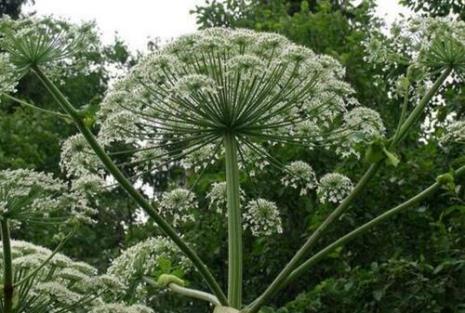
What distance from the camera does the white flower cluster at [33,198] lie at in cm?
309

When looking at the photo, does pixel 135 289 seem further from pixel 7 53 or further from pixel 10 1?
pixel 10 1

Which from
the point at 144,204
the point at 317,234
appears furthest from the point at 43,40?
the point at 317,234

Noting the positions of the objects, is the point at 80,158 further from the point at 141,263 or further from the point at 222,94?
the point at 222,94

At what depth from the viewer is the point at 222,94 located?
3.47 meters

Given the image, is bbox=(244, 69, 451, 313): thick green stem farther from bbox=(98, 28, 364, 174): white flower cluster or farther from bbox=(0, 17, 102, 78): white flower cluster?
bbox=(0, 17, 102, 78): white flower cluster

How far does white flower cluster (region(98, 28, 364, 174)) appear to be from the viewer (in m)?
3.43

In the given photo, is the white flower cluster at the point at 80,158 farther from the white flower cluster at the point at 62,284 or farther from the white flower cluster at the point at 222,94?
the white flower cluster at the point at 62,284

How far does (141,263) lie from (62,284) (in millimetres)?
300

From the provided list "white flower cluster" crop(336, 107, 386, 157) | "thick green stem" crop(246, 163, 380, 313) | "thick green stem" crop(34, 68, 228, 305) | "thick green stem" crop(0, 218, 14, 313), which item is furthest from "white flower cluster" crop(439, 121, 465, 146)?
"thick green stem" crop(0, 218, 14, 313)

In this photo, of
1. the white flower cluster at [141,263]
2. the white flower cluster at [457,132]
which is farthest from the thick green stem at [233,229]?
the white flower cluster at [457,132]

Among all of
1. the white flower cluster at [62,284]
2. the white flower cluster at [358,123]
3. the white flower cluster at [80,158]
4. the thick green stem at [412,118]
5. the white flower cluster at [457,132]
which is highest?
the white flower cluster at [358,123]

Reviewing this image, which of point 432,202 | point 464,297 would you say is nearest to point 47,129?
point 432,202

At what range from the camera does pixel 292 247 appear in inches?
299

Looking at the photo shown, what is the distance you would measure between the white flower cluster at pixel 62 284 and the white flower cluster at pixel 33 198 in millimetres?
201
